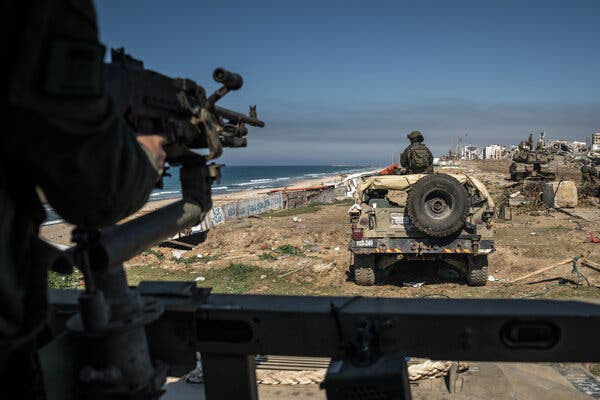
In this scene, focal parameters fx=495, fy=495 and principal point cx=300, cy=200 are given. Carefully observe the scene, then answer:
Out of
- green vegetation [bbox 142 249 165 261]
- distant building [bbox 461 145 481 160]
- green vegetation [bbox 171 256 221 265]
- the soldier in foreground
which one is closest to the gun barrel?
the soldier in foreground

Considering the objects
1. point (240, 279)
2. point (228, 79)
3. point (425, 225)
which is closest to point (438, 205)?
point (425, 225)

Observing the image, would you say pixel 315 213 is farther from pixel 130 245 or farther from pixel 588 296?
pixel 130 245

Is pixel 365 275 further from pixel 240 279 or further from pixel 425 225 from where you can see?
pixel 240 279

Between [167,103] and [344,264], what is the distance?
986cm

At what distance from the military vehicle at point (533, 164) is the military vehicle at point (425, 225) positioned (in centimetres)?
1709

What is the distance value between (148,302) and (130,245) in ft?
0.89

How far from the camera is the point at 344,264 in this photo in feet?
38.5

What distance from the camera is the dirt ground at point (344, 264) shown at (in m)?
9.25

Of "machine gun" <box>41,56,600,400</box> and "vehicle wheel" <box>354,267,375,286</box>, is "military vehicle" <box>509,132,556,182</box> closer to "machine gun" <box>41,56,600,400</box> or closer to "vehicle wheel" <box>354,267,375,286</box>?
"vehicle wheel" <box>354,267,375,286</box>

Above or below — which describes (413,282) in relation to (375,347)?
below

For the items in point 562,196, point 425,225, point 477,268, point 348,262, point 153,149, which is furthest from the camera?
point 562,196

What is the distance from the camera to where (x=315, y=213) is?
78.3 ft

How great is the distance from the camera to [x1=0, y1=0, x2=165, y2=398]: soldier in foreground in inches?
40.3

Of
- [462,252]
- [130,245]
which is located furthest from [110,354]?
[462,252]
